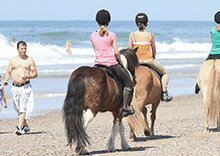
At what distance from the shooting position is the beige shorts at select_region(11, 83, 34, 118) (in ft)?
33.0

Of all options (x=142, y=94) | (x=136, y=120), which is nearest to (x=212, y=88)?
(x=142, y=94)

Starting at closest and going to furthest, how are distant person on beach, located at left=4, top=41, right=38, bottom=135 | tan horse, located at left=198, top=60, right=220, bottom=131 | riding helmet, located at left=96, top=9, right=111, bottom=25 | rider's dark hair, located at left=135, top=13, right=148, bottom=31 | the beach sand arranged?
riding helmet, located at left=96, top=9, right=111, bottom=25 < the beach sand < rider's dark hair, located at left=135, top=13, right=148, bottom=31 < tan horse, located at left=198, top=60, right=220, bottom=131 < distant person on beach, located at left=4, top=41, right=38, bottom=135

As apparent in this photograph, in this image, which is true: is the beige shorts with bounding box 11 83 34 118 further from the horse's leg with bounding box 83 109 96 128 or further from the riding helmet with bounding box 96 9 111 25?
the horse's leg with bounding box 83 109 96 128

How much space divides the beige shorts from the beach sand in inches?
21.0

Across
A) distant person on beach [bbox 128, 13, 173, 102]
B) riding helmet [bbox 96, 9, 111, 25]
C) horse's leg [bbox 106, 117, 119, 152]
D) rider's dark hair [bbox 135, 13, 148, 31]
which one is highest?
riding helmet [bbox 96, 9, 111, 25]

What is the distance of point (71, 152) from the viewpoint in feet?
25.8

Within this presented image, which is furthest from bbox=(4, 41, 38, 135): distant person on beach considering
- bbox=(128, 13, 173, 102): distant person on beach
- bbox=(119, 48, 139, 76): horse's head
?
bbox=(119, 48, 139, 76): horse's head

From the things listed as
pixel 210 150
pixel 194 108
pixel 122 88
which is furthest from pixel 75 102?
pixel 194 108

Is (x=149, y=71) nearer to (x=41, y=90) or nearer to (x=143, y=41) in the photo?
(x=143, y=41)

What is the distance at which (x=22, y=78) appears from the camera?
394 inches

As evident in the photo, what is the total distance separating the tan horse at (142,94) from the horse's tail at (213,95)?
0.98 metres

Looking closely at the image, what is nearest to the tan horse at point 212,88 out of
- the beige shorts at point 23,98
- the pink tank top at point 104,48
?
the pink tank top at point 104,48

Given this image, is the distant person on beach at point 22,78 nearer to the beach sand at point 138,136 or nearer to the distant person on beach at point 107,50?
the beach sand at point 138,136

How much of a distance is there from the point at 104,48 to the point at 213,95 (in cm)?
322
